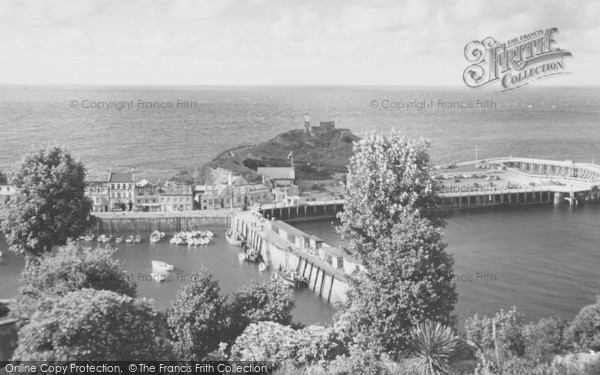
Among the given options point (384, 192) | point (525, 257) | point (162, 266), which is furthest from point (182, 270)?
point (525, 257)

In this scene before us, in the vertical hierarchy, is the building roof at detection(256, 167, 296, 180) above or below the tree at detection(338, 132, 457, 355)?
below

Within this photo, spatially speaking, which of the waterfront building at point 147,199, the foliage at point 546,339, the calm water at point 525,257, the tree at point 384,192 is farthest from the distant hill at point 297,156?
the foliage at point 546,339


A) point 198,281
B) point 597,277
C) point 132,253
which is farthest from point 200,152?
point 198,281

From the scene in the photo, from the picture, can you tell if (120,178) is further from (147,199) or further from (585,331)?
(585,331)

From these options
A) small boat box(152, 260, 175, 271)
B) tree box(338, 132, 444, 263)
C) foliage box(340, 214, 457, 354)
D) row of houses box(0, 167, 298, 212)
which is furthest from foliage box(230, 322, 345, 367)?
row of houses box(0, 167, 298, 212)

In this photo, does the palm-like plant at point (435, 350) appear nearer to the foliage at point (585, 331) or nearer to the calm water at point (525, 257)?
the foliage at point (585, 331)

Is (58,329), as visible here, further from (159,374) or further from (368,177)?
(368,177)

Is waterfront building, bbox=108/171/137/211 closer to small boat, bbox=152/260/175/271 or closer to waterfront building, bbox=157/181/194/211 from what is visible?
waterfront building, bbox=157/181/194/211

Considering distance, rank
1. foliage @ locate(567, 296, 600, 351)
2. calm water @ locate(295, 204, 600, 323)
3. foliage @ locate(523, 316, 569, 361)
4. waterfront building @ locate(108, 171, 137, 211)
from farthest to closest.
Result: waterfront building @ locate(108, 171, 137, 211)
calm water @ locate(295, 204, 600, 323)
foliage @ locate(567, 296, 600, 351)
foliage @ locate(523, 316, 569, 361)
